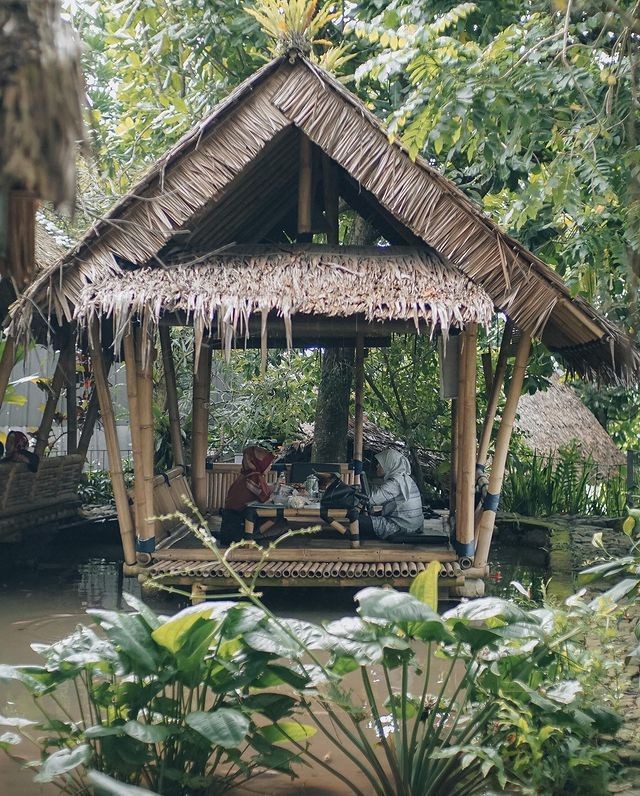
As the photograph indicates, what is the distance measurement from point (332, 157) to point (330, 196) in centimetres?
166

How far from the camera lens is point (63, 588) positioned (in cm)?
888

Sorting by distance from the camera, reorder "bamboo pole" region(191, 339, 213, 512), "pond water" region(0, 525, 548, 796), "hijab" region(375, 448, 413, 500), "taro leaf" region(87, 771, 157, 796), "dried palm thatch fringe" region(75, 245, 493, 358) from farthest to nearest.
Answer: "bamboo pole" region(191, 339, 213, 512)
"hijab" region(375, 448, 413, 500)
"dried palm thatch fringe" region(75, 245, 493, 358)
"pond water" region(0, 525, 548, 796)
"taro leaf" region(87, 771, 157, 796)

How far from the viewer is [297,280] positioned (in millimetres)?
7324

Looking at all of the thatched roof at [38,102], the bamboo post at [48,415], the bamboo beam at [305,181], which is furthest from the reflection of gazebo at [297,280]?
the thatched roof at [38,102]

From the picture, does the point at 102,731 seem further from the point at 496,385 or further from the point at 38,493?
the point at 38,493

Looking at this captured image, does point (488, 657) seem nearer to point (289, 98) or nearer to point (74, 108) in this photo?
point (74, 108)

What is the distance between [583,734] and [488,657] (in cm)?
54

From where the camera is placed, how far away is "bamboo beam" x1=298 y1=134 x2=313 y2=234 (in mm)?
8180

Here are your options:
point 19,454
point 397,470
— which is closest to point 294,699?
point 397,470

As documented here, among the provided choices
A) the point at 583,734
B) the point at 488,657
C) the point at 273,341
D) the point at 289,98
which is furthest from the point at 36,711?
the point at 273,341

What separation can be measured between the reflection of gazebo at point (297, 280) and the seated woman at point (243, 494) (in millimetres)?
510

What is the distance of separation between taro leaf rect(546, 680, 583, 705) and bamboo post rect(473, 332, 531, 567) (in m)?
3.62

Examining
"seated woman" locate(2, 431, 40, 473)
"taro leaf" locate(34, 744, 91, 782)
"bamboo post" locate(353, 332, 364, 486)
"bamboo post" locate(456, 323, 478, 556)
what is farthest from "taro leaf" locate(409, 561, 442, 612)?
"seated woman" locate(2, 431, 40, 473)

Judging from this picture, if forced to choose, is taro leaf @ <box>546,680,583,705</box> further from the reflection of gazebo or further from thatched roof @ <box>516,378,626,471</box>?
thatched roof @ <box>516,378,626,471</box>
